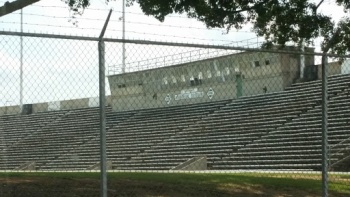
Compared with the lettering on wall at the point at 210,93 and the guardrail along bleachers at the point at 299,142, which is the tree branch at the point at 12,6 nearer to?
the guardrail along bleachers at the point at 299,142

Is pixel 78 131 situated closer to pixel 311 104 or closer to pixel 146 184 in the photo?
pixel 311 104

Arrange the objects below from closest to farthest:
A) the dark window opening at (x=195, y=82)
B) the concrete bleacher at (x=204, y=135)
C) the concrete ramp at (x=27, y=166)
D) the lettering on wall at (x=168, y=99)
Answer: the concrete bleacher at (x=204, y=135), the concrete ramp at (x=27, y=166), the dark window opening at (x=195, y=82), the lettering on wall at (x=168, y=99)

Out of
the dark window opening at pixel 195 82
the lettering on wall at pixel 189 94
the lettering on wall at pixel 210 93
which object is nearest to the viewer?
the dark window opening at pixel 195 82

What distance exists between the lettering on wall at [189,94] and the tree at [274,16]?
75.4 feet

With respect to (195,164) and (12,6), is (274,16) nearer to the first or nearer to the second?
(12,6)

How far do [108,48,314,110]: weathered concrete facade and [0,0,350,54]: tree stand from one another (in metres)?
17.2

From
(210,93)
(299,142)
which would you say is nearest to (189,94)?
(210,93)

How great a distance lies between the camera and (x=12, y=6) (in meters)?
12.6

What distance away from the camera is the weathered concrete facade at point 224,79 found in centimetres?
3462

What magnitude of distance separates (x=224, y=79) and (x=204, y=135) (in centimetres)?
638

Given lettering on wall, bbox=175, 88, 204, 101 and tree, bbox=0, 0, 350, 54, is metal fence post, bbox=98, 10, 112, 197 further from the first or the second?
lettering on wall, bbox=175, 88, 204, 101

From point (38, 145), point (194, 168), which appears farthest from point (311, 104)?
point (38, 145)

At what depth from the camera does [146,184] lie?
1250 centimetres

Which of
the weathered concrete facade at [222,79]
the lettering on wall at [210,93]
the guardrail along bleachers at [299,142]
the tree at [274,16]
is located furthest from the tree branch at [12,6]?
the lettering on wall at [210,93]
